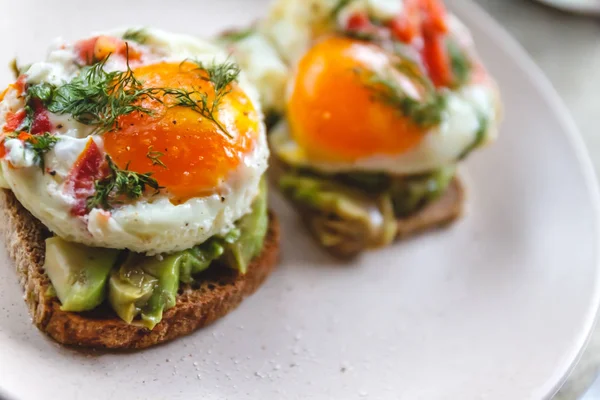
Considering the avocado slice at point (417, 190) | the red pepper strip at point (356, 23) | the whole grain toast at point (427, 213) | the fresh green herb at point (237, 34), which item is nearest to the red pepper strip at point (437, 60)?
the red pepper strip at point (356, 23)

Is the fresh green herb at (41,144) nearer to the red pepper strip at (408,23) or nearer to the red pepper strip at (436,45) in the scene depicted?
the red pepper strip at (408,23)

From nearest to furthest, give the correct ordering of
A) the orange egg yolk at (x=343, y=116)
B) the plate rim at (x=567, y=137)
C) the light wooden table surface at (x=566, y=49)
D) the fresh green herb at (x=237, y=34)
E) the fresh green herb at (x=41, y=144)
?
the fresh green herb at (x=41, y=144), the plate rim at (x=567, y=137), the orange egg yolk at (x=343, y=116), the fresh green herb at (x=237, y=34), the light wooden table surface at (x=566, y=49)

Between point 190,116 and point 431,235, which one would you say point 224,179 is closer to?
point 190,116

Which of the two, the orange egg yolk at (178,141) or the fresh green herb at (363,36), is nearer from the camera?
the orange egg yolk at (178,141)

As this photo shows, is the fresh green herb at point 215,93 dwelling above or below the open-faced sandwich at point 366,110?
above

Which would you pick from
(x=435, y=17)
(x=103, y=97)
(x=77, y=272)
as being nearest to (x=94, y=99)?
(x=103, y=97)

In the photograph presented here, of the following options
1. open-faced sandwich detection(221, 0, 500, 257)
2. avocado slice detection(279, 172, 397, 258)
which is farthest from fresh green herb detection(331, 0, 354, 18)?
avocado slice detection(279, 172, 397, 258)
